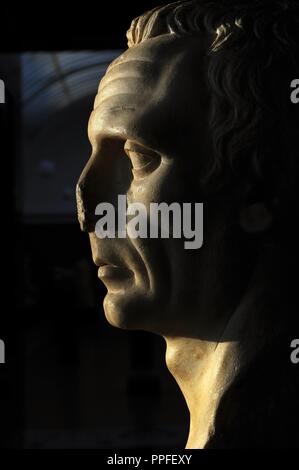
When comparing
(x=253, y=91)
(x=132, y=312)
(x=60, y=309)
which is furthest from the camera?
(x=60, y=309)

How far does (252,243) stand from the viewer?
6.57 feet

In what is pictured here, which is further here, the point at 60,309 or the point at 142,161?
the point at 60,309

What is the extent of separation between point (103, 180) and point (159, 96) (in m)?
0.27

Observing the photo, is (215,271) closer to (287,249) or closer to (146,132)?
(287,249)

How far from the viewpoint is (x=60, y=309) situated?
831 cm

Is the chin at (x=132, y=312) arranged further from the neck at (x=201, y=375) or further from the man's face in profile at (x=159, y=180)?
the neck at (x=201, y=375)

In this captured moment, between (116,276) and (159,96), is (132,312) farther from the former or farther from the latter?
(159,96)

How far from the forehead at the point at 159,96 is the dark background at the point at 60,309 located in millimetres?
1821

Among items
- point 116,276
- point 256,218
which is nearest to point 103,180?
point 116,276

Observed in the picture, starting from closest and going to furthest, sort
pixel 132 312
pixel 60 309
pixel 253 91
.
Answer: pixel 253 91, pixel 132 312, pixel 60 309

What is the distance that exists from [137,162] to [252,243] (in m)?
0.37

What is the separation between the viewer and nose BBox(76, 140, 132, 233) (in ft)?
6.79

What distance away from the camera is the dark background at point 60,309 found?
4.71 meters

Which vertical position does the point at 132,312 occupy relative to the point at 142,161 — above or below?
below
